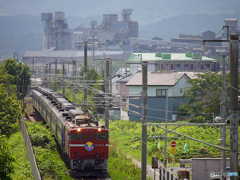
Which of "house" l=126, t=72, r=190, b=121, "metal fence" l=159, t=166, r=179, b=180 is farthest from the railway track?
"house" l=126, t=72, r=190, b=121

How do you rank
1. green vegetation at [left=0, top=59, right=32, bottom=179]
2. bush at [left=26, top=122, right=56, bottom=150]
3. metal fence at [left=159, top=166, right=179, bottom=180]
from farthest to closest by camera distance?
bush at [left=26, top=122, right=56, bottom=150]
metal fence at [left=159, top=166, right=179, bottom=180]
green vegetation at [left=0, top=59, right=32, bottom=179]

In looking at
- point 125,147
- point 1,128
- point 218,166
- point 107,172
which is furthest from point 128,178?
point 1,128

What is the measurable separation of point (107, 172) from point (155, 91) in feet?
92.5

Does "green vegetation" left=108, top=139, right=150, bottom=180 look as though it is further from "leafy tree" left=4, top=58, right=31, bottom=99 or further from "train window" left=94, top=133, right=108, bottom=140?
"leafy tree" left=4, top=58, right=31, bottom=99

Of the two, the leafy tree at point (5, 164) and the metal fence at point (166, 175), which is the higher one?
the leafy tree at point (5, 164)

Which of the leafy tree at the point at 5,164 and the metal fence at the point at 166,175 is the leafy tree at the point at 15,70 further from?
the leafy tree at the point at 5,164

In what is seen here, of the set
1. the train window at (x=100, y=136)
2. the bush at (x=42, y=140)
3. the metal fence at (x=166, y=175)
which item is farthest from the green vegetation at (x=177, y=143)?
the metal fence at (x=166, y=175)

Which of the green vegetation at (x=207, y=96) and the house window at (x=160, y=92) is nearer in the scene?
the green vegetation at (x=207, y=96)

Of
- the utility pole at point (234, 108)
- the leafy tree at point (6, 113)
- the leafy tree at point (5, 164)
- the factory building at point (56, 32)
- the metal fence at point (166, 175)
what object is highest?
the factory building at point (56, 32)

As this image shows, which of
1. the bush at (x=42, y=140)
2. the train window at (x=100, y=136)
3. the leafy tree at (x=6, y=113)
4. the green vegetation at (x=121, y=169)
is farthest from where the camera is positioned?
the leafy tree at (x=6, y=113)

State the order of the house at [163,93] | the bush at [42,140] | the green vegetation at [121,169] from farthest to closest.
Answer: the house at [163,93] < the bush at [42,140] < the green vegetation at [121,169]

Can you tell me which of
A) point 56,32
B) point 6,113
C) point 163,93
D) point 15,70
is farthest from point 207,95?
point 56,32

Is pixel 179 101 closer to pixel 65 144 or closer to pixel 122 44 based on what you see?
pixel 65 144

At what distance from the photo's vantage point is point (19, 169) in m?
17.5
